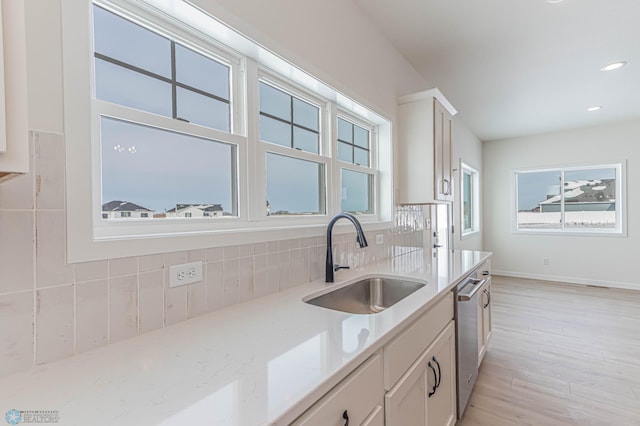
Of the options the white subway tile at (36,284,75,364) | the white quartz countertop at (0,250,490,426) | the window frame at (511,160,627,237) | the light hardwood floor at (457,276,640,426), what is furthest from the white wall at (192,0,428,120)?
the window frame at (511,160,627,237)

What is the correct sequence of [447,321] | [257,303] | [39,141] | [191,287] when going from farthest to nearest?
1. [447,321]
2. [257,303]
3. [191,287]
4. [39,141]

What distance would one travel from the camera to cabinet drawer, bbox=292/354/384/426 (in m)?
0.71

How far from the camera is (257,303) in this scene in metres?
1.30

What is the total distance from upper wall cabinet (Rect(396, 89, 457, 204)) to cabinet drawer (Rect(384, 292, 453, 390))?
128 cm

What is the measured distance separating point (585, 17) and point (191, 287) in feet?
10.6

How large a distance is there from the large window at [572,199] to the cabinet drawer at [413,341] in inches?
214

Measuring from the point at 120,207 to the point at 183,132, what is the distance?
37 centimetres

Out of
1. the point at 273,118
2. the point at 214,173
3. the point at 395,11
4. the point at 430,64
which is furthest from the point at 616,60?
the point at 214,173

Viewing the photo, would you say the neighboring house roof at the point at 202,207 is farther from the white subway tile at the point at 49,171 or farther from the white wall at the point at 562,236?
the white wall at the point at 562,236

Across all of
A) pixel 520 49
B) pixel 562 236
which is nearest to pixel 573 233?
pixel 562 236

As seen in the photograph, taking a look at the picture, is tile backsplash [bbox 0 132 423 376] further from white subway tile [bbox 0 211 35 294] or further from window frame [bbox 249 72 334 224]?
window frame [bbox 249 72 334 224]

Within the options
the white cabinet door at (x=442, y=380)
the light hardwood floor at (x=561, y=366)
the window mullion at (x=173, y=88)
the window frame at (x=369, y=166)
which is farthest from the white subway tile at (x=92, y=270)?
the light hardwood floor at (x=561, y=366)

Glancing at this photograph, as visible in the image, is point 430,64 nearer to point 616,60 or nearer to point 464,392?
point 616,60

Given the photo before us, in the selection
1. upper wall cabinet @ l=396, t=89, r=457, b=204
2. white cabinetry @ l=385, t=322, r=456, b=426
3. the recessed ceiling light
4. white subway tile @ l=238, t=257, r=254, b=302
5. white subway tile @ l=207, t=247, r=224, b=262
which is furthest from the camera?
the recessed ceiling light
